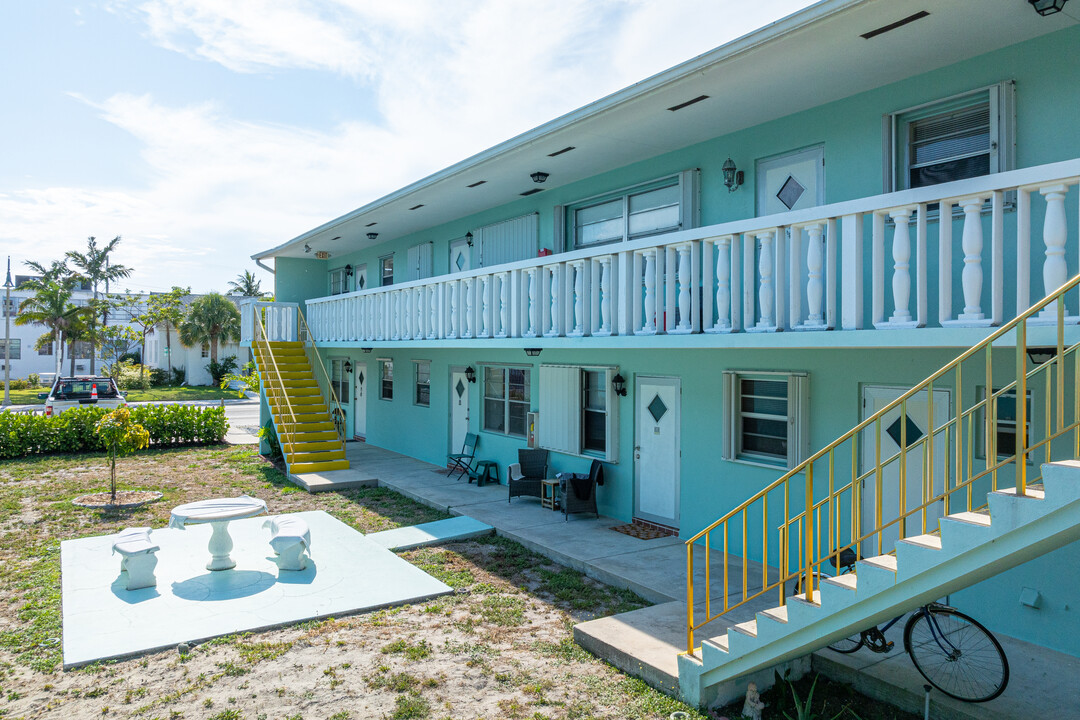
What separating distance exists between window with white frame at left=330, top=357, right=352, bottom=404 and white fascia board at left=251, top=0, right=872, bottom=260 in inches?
388

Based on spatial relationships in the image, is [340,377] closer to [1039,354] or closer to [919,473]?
[919,473]

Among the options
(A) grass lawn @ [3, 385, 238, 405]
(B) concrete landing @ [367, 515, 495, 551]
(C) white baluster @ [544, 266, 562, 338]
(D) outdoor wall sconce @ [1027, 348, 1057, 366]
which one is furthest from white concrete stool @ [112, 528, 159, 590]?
(A) grass lawn @ [3, 385, 238, 405]

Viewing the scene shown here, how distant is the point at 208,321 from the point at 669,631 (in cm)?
4095

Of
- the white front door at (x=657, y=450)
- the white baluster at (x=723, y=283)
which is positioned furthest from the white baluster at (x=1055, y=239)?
the white front door at (x=657, y=450)

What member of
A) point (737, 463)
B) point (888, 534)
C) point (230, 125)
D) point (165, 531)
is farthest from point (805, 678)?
point (230, 125)

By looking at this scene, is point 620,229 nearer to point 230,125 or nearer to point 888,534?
point 888,534

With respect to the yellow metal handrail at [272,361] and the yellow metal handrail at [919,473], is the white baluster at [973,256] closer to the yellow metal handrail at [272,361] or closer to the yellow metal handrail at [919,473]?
the yellow metal handrail at [919,473]

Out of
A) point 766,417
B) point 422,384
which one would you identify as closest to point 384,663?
point 766,417

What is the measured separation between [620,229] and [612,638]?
6317mm

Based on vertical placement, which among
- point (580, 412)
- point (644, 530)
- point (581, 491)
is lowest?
point (644, 530)

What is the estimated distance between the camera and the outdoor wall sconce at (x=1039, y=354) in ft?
17.8

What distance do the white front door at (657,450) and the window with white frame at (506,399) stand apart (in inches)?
126

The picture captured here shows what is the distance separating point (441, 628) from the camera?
6.73 metres

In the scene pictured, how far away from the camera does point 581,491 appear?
34.2 feet
